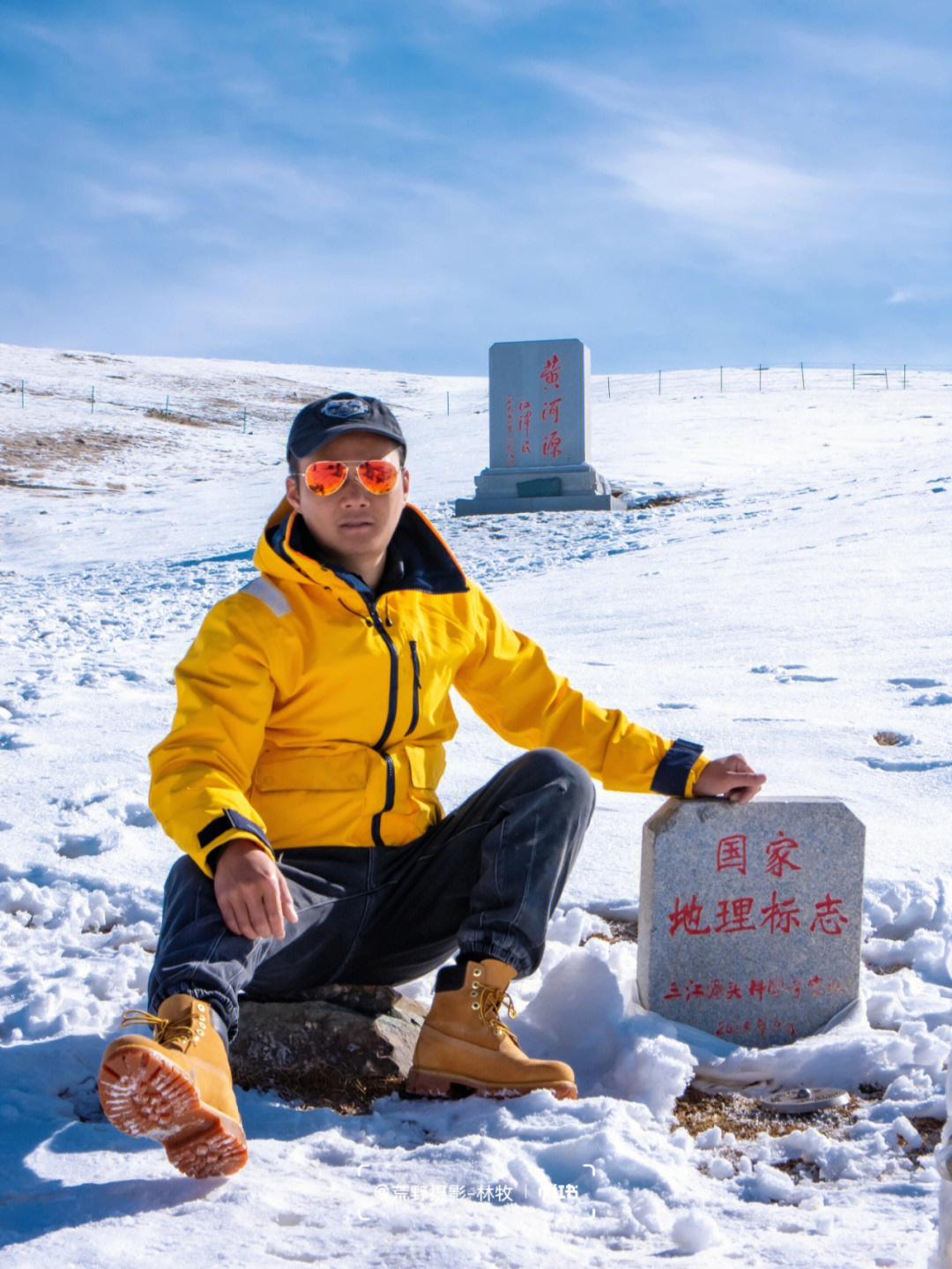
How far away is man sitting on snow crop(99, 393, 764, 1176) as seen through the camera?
1985mm

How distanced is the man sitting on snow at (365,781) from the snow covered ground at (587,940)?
0.82 ft

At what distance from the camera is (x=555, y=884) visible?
223 centimetres

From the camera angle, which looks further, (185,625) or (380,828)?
(185,625)

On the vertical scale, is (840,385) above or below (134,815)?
above

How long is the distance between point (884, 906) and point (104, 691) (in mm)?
4210

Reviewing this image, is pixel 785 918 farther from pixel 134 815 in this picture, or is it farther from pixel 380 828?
pixel 134 815

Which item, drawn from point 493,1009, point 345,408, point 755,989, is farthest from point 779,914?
point 345,408

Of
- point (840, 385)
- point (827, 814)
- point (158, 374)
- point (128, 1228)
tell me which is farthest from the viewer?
point (158, 374)

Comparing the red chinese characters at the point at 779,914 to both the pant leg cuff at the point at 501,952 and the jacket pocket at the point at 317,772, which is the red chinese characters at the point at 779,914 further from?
the jacket pocket at the point at 317,772

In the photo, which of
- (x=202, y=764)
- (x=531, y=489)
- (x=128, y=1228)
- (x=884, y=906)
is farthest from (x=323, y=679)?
(x=531, y=489)

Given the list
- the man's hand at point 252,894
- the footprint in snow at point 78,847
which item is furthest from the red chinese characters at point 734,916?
the footprint in snow at point 78,847

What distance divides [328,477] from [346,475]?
0.04 meters

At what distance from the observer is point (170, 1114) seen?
5.41ft

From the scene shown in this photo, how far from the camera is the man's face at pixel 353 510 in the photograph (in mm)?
2373
